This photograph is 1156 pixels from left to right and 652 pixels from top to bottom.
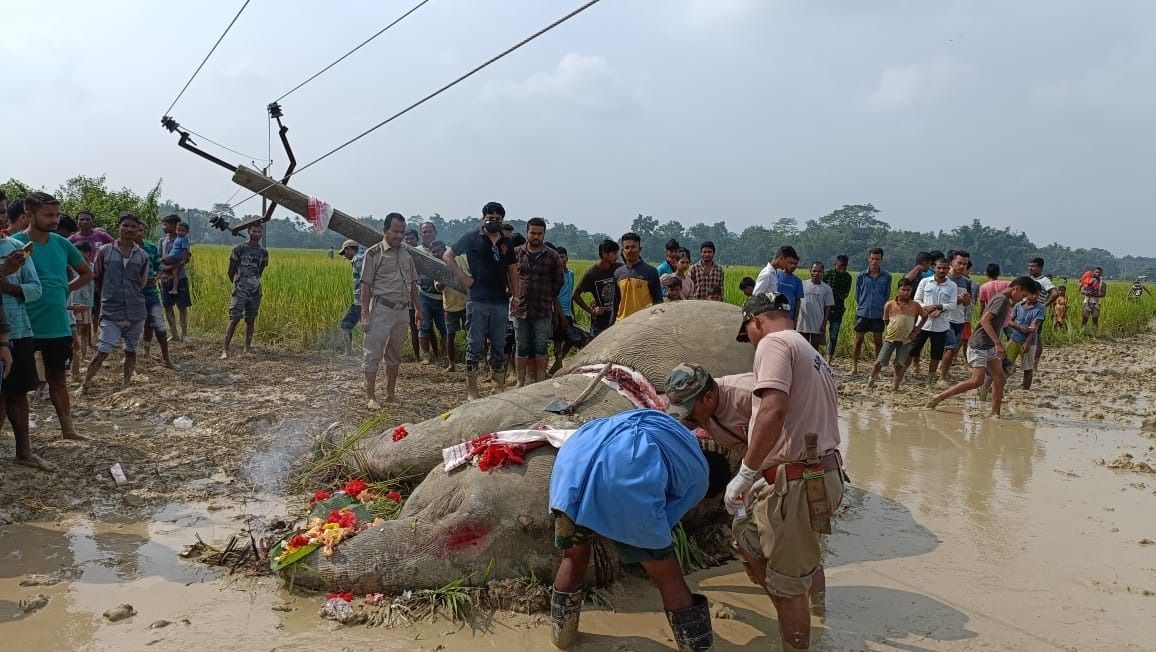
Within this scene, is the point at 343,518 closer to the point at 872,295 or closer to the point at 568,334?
the point at 568,334

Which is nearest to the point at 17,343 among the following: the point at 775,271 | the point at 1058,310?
the point at 775,271

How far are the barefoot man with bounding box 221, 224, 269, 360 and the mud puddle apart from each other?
13.3ft

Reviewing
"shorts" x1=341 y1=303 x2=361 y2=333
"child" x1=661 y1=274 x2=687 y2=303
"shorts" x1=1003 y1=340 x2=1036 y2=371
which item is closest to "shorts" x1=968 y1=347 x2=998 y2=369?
"shorts" x1=1003 y1=340 x2=1036 y2=371

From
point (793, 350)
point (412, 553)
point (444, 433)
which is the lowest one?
point (412, 553)

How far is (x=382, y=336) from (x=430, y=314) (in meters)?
2.25

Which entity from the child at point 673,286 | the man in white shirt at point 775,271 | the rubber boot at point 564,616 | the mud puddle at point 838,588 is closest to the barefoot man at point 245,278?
the mud puddle at point 838,588

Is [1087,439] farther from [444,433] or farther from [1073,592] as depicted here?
[444,433]

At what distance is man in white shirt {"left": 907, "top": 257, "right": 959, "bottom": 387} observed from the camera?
27.5ft

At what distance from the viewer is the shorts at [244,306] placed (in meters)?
8.59

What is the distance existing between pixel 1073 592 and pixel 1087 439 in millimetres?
3898

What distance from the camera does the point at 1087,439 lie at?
22.4 feet

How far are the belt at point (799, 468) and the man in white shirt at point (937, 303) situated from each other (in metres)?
6.11

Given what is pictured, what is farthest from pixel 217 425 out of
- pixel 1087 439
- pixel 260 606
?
pixel 1087 439

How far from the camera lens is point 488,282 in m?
6.51
